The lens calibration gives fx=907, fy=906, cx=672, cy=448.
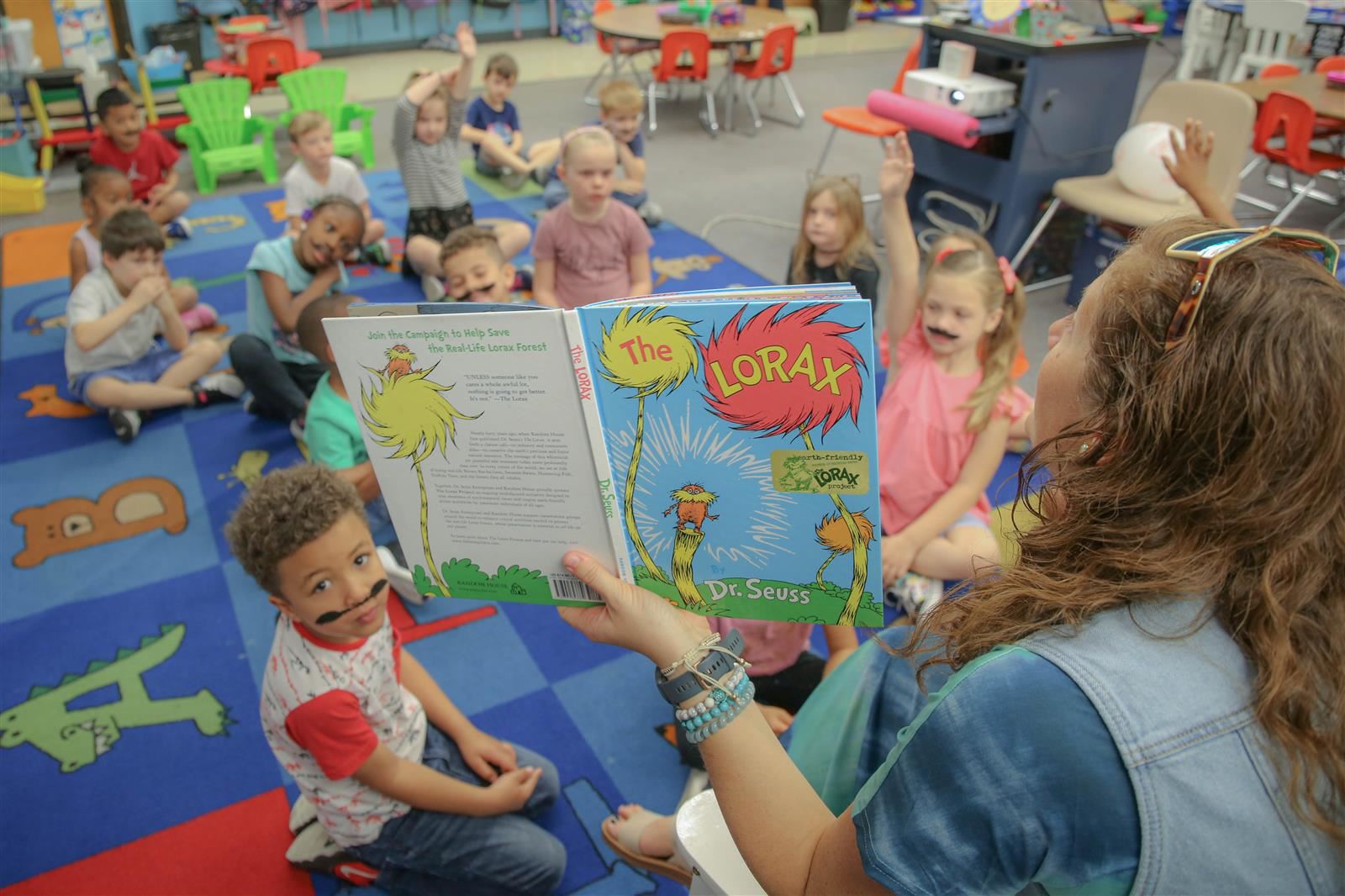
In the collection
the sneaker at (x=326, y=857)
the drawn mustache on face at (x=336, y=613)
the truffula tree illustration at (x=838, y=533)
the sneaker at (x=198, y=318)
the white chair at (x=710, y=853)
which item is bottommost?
the sneaker at (x=326, y=857)

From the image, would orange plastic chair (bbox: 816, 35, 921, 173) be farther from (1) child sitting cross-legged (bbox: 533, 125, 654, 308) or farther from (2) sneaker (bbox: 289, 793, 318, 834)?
(2) sneaker (bbox: 289, 793, 318, 834)

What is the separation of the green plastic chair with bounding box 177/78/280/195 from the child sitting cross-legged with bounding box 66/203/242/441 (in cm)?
262

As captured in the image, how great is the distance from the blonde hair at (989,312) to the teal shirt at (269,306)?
2.27 m

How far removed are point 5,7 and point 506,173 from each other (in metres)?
4.25

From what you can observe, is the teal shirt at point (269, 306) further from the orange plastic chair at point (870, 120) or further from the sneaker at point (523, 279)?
the orange plastic chair at point (870, 120)

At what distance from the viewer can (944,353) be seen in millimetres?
2342

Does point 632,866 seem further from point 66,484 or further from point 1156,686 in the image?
point 66,484

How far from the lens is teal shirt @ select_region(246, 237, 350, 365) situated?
334 cm

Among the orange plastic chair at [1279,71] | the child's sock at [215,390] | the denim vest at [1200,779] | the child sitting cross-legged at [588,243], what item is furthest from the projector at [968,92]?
the denim vest at [1200,779]

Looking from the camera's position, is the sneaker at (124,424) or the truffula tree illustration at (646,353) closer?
the truffula tree illustration at (646,353)

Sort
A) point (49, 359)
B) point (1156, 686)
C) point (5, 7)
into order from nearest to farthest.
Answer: point (1156, 686) < point (49, 359) < point (5, 7)

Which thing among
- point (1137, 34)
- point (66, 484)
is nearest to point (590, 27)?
point (1137, 34)

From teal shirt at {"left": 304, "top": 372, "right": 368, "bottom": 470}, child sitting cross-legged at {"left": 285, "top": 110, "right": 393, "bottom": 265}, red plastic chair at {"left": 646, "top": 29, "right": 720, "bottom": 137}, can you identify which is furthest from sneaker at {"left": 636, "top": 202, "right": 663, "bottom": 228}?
teal shirt at {"left": 304, "top": 372, "right": 368, "bottom": 470}

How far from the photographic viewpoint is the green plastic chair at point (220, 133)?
568 centimetres
